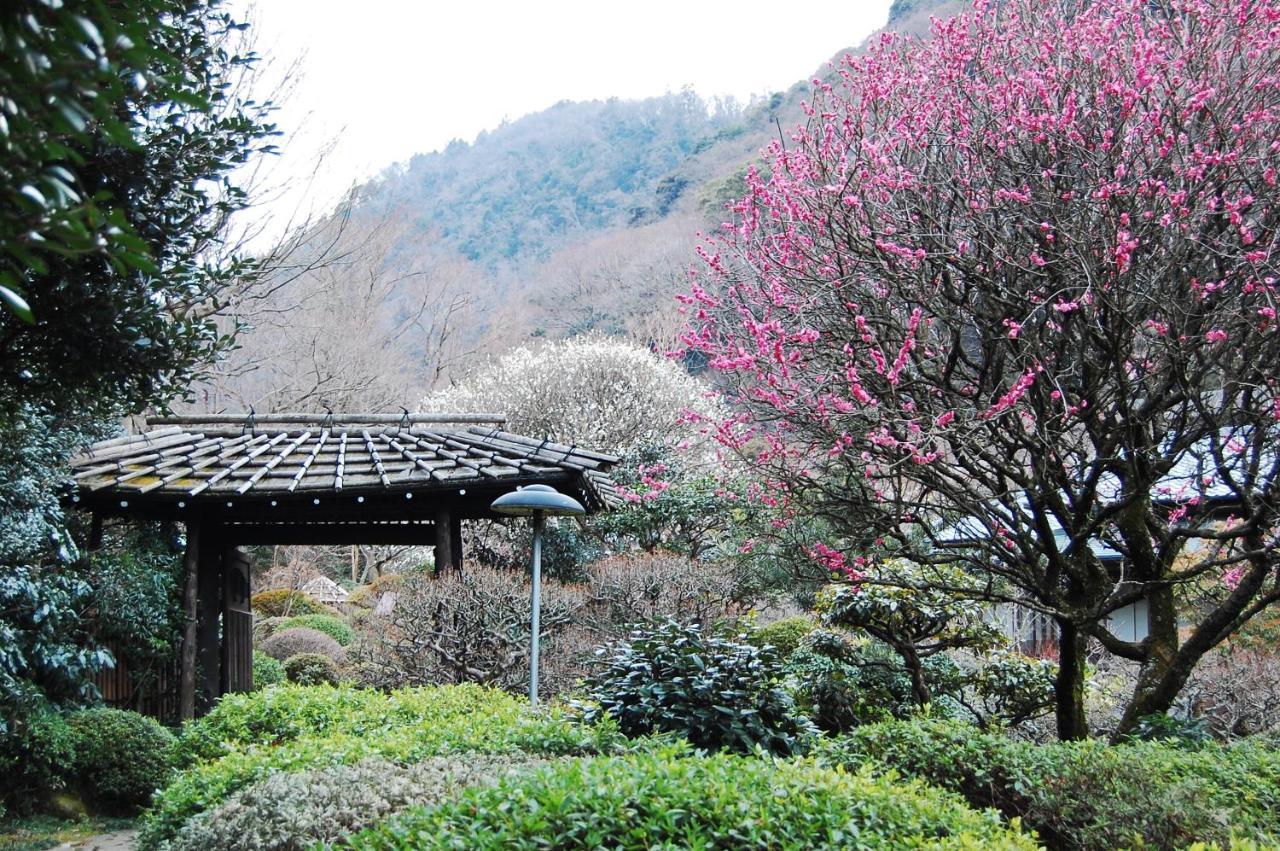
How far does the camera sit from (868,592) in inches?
283

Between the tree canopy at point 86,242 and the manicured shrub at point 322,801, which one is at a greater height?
the tree canopy at point 86,242

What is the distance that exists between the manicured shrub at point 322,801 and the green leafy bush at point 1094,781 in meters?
1.76

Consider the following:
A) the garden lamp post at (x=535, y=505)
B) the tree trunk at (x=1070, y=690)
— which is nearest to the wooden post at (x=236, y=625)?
the garden lamp post at (x=535, y=505)

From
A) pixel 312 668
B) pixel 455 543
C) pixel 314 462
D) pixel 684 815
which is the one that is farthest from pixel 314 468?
pixel 684 815

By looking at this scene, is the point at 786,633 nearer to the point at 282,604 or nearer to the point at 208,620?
the point at 208,620

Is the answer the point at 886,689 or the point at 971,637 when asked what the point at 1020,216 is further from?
the point at 886,689

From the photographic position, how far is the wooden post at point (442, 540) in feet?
28.7

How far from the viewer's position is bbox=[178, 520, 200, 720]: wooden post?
8.16 m

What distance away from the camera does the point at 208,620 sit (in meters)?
8.73

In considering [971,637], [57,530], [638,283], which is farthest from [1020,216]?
Answer: [638,283]

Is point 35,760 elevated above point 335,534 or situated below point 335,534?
below

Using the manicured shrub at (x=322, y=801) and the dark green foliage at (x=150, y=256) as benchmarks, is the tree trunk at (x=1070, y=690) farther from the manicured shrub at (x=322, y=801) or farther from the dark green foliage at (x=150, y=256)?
the dark green foliage at (x=150, y=256)

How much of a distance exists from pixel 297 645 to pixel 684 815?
11992 mm

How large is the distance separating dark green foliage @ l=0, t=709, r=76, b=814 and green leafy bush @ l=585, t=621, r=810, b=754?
4145 millimetres
